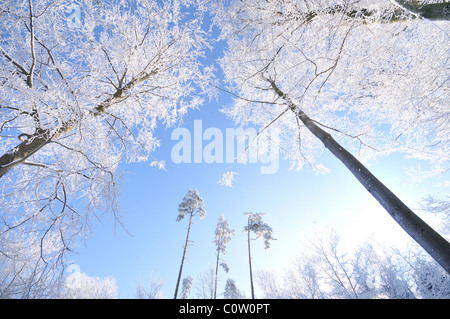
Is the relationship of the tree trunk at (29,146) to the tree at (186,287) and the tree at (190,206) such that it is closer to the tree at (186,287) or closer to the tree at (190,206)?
the tree at (190,206)

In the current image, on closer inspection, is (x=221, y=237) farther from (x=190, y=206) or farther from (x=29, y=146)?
(x=29, y=146)

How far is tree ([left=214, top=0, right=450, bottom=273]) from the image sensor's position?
2896 millimetres

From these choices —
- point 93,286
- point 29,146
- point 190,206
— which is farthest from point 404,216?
point 93,286

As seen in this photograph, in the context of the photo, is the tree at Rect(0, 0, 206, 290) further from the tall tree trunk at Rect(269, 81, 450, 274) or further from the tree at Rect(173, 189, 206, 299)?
the tree at Rect(173, 189, 206, 299)

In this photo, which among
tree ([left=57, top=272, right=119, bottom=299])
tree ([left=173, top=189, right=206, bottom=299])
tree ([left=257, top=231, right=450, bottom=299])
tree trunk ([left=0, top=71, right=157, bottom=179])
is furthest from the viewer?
tree ([left=57, top=272, right=119, bottom=299])

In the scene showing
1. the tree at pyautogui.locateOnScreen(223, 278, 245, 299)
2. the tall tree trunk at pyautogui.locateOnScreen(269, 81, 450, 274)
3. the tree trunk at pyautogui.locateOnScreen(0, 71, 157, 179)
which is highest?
the tree at pyautogui.locateOnScreen(223, 278, 245, 299)

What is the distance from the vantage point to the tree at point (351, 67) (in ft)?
9.50

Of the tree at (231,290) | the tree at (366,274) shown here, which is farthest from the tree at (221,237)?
the tree at (366,274)

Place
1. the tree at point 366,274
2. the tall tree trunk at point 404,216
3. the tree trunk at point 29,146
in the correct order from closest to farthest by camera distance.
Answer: the tall tree trunk at point 404,216 < the tree trunk at point 29,146 < the tree at point 366,274

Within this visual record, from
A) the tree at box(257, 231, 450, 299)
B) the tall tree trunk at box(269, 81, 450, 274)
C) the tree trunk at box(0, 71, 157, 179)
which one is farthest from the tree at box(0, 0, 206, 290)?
the tree at box(257, 231, 450, 299)

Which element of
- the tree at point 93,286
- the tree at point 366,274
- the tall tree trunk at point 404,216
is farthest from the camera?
the tree at point 93,286

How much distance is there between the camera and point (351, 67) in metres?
3.98

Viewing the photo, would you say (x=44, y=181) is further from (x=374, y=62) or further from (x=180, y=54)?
(x=374, y=62)
